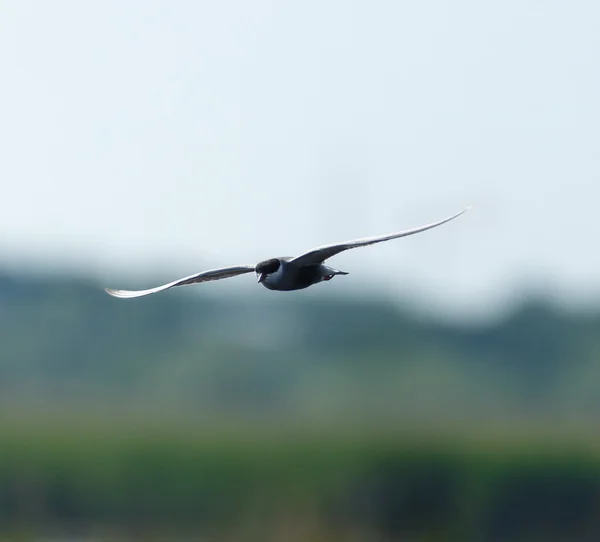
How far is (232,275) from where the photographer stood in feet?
17.4

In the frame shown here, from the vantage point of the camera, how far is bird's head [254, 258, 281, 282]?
15.9 feet

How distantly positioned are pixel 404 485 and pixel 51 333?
915 cm

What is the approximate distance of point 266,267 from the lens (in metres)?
4.87

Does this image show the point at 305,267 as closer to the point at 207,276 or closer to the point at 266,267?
the point at 266,267

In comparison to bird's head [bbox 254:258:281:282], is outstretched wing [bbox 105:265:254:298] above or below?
above

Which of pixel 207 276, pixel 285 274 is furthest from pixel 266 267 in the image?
pixel 207 276

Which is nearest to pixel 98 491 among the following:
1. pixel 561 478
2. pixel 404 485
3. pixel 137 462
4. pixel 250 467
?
pixel 137 462

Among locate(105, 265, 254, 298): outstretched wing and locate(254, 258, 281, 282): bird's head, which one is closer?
locate(254, 258, 281, 282): bird's head

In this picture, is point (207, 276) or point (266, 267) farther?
point (207, 276)

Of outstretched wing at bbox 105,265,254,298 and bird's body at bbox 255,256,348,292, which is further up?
outstretched wing at bbox 105,265,254,298

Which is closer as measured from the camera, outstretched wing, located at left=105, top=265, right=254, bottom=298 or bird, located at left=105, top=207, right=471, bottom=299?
bird, located at left=105, top=207, right=471, bottom=299

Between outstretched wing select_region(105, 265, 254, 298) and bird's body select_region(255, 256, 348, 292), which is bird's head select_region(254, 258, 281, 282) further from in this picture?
outstretched wing select_region(105, 265, 254, 298)

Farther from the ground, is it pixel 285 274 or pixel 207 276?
pixel 207 276

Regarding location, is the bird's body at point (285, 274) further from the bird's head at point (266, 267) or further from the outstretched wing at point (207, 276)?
the outstretched wing at point (207, 276)
